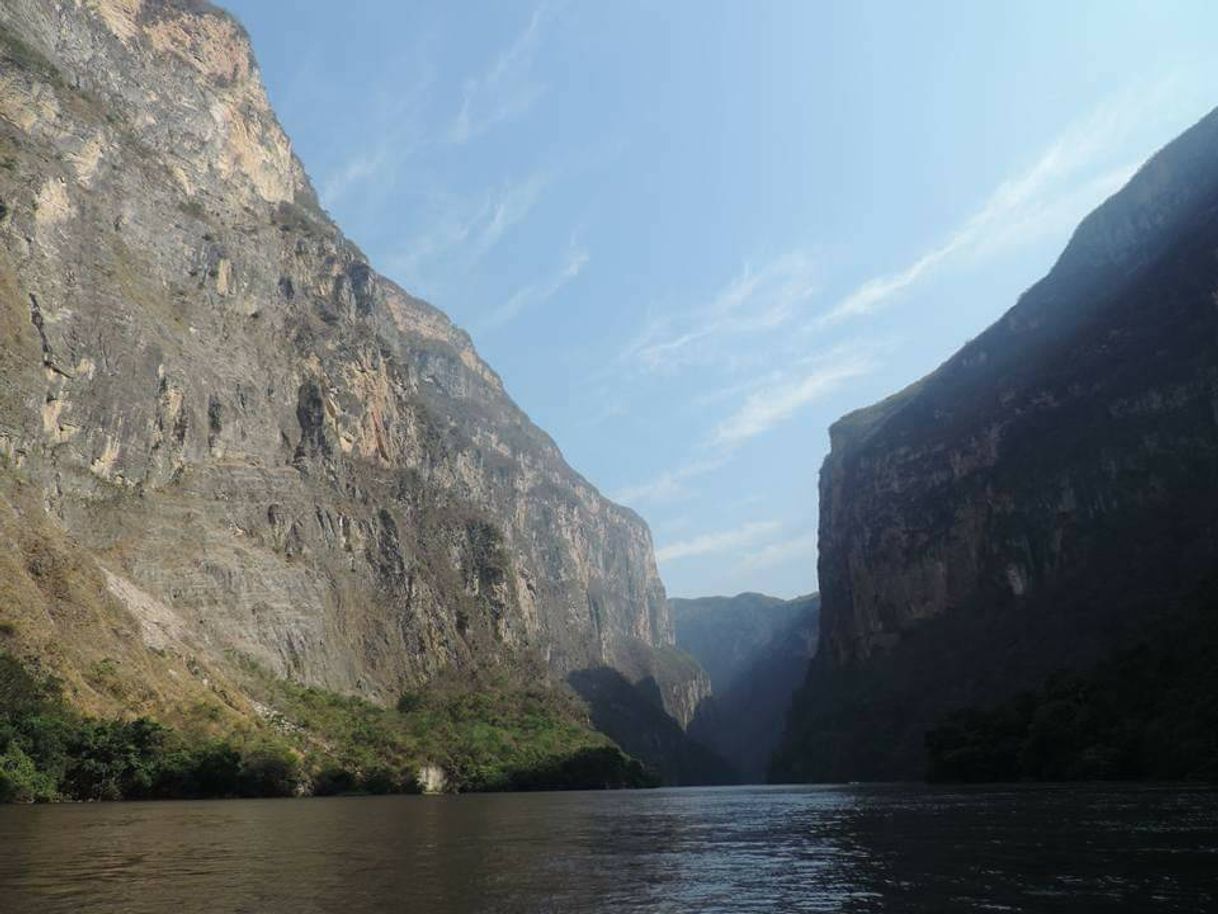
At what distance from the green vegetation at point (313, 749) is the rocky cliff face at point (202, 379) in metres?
10.0

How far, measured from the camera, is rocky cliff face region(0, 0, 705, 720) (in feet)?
342

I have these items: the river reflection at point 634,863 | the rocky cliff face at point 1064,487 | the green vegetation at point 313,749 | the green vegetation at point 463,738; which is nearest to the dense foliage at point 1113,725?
the rocky cliff face at point 1064,487

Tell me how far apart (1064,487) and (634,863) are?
141607 mm

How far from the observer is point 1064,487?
150125 mm

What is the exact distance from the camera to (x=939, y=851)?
27.8 metres

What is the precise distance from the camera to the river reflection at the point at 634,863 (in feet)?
63.0

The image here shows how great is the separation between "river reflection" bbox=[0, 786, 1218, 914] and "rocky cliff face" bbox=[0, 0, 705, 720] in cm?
5379

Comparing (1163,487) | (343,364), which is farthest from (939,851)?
(343,364)

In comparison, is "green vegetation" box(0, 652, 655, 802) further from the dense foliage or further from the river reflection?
the dense foliage

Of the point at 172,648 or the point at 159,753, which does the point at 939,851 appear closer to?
the point at 159,753

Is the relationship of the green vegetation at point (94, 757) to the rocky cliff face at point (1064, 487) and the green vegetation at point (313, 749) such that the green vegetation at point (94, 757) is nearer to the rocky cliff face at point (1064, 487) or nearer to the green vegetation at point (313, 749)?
the green vegetation at point (313, 749)

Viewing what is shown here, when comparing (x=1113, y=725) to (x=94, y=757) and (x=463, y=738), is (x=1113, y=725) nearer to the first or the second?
(x=94, y=757)

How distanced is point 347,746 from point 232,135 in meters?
121

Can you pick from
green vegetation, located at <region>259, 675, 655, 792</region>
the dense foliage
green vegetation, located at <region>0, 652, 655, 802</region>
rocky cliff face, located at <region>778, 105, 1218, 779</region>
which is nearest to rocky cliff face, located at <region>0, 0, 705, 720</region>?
green vegetation, located at <region>259, 675, 655, 792</region>
